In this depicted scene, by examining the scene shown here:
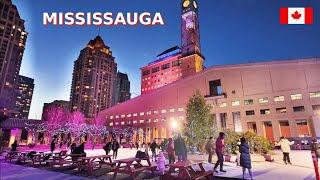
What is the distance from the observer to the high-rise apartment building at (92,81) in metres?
135

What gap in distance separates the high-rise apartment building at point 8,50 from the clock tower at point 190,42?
68.0 m

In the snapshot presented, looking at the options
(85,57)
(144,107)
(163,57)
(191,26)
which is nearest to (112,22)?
(144,107)

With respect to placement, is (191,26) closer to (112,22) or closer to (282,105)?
(282,105)

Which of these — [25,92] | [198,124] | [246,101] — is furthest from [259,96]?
[25,92]

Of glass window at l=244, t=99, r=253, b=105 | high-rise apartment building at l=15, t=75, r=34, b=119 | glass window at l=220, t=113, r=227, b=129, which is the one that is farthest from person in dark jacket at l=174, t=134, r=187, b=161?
high-rise apartment building at l=15, t=75, r=34, b=119

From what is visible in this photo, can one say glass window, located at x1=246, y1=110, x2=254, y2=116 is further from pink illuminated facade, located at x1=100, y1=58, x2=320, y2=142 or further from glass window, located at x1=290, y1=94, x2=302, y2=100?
glass window, located at x1=290, y1=94, x2=302, y2=100

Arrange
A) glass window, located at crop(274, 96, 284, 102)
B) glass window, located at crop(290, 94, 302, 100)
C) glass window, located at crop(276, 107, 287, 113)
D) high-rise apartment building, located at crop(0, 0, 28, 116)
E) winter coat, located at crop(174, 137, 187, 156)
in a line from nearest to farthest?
winter coat, located at crop(174, 137, 187, 156) → glass window, located at crop(290, 94, 302, 100) → glass window, located at crop(276, 107, 287, 113) → glass window, located at crop(274, 96, 284, 102) → high-rise apartment building, located at crop(0, 0, 28, 116)

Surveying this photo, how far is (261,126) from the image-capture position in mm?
40719

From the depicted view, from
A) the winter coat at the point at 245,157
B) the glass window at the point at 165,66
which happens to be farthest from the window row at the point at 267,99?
the glass window at the point at 165,66

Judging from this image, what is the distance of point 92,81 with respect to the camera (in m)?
138

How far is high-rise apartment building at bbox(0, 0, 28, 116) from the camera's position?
83275mm

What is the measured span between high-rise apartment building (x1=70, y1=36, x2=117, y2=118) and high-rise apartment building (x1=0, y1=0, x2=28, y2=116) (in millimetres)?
47725

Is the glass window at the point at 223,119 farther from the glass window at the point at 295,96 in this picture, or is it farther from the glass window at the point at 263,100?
the glass window at the point at 295,96

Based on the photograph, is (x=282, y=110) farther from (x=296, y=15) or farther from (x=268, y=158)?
(x=296, y=15)
